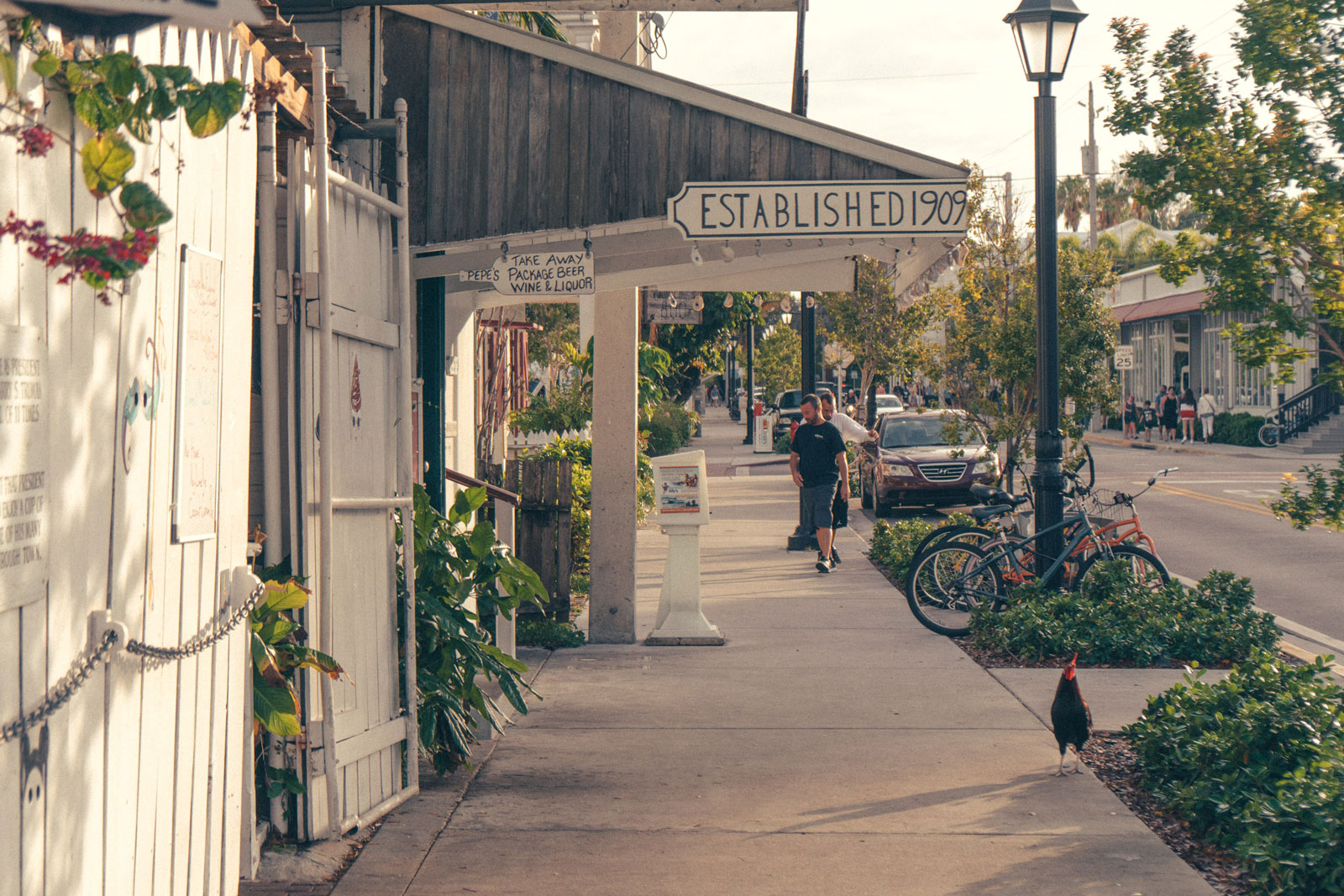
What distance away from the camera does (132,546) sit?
3426 mm

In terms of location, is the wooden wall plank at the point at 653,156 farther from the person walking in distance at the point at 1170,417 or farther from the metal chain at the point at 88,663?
the person walking in distance at the point at 1170,417

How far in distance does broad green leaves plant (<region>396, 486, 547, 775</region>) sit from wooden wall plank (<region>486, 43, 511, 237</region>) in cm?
159

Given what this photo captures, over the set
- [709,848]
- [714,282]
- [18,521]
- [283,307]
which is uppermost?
[714,282]

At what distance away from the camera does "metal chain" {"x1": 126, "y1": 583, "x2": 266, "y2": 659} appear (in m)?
3.42

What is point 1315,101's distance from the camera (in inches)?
272

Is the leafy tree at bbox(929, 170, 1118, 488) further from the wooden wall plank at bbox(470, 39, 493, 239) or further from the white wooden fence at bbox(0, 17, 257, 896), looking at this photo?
the white wooden fence at bbox(0, 17, 257, 896)

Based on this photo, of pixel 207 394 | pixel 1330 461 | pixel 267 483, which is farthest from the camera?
pixel 1330 461

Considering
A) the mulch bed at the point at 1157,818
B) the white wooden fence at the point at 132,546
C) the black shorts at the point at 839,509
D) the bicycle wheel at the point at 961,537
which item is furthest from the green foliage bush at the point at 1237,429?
the white wooden fence at the point at 132,546

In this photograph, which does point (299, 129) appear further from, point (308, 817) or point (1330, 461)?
point (1330, 461)

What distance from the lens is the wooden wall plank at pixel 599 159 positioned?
709cm

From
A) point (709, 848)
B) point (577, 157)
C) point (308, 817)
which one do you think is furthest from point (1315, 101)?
point (308, 817)

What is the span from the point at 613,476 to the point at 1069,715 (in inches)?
170

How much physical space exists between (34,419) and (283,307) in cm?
214

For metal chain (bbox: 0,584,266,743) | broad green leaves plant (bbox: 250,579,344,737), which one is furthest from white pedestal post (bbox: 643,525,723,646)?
metal chain (bbox: 0,584,266,743)
